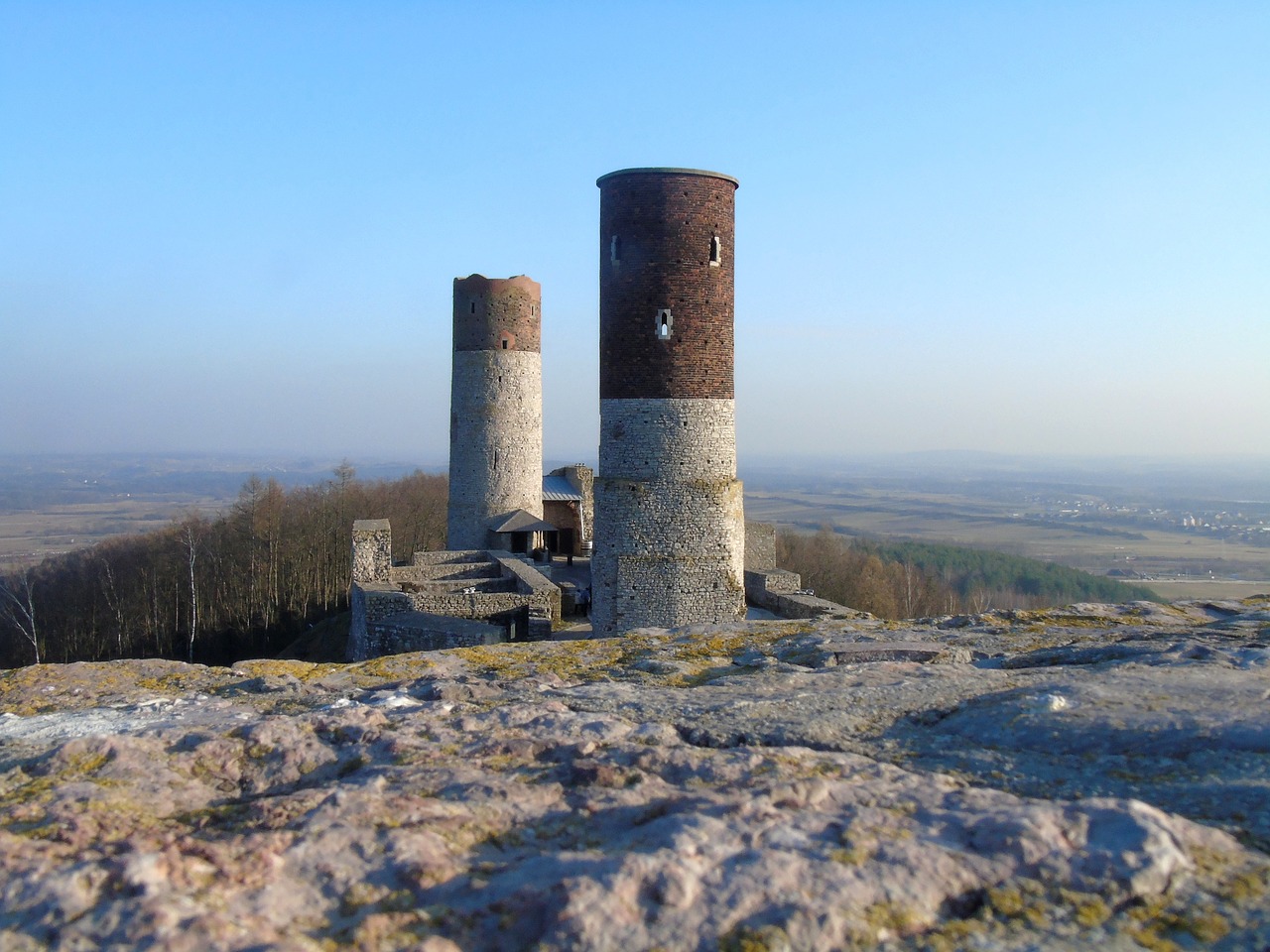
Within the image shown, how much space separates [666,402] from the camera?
14828 millimetres

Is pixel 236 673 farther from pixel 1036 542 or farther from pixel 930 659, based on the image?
pixel 1036 542

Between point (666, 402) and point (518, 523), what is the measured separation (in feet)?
41.3

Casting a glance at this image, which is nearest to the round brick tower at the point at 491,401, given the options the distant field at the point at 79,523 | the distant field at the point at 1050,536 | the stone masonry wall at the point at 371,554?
the stone masonry wall at the point at 371,554

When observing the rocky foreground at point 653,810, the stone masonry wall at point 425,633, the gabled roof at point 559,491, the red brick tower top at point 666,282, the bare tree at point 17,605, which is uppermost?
the red brick tower top at point 666,282

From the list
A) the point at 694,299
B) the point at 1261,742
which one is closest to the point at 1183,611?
the point at 1261,742

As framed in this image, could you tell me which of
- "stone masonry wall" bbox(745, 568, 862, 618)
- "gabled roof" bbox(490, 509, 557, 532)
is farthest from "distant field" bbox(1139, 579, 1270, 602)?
"stone masonry wall" bbox(745, 568, 862, 618)

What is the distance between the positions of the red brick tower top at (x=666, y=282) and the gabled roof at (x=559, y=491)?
55.1ft

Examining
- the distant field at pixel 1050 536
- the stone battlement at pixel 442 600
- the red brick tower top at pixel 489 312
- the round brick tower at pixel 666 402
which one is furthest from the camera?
the distant field at pixel 1050 536

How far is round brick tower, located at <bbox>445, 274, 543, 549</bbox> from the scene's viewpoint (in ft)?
86.5

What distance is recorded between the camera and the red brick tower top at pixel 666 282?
14.5 m

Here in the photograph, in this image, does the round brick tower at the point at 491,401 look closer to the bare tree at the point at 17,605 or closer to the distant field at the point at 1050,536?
the bare tree at the point at 17,605

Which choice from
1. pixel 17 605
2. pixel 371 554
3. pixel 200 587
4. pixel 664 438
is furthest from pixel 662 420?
pixel 17 605

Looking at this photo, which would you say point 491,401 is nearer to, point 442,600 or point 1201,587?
point 442,600

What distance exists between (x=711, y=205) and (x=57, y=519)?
351ft
